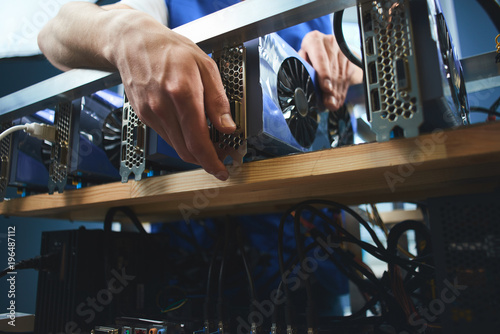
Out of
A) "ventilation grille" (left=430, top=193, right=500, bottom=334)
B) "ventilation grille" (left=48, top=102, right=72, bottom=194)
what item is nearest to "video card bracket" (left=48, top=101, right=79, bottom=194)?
"ventilation grille" (left=48, top=102, right=72, bottom=194)

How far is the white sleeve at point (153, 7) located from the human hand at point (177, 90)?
464mm

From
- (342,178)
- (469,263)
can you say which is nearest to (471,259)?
(469,263)

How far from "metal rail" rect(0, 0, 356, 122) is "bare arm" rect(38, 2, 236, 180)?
6 centimetres

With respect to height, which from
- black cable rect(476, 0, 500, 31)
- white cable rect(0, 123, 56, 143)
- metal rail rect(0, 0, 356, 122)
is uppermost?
black cable rect(476, 0, 500, 31)

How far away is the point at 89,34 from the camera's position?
561mm

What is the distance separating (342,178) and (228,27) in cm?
27

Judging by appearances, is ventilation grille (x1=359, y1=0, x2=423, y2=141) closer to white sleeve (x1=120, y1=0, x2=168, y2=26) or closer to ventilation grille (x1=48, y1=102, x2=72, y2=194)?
ventilation grille (x1=48, y1=102, x2=72, y2=194)

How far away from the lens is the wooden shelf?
0.36 meters

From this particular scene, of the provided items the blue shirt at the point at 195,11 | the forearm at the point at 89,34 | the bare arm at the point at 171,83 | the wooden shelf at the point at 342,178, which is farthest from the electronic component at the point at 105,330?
the blue shirt at the point at 195,11

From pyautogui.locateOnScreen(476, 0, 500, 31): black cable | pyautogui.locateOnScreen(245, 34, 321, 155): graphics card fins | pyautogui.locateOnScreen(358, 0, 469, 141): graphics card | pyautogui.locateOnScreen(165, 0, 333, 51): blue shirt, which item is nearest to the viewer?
pyautogui.locateOnScreen(358, 0, 469, 141): graphics card

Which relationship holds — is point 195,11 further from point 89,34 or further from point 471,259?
point 471,259

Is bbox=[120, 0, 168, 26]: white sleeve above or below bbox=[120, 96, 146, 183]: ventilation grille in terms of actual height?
above

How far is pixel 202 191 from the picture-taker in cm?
52

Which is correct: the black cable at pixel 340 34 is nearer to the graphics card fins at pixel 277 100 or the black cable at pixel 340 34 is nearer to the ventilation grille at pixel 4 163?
the graphics card fins at pixel 277 100
